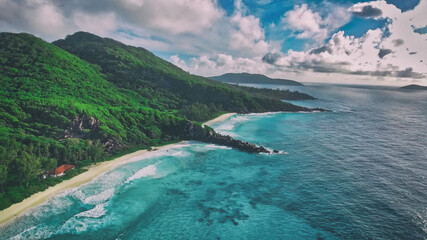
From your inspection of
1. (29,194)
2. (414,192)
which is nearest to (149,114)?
(29,194)

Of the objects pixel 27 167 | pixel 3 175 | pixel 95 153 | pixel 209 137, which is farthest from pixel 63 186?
pixel 209 137

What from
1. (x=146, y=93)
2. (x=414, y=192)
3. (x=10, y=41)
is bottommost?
(x=414, y=192)

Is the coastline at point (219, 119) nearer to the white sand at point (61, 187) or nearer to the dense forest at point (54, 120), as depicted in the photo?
the dense forest at point (54, 120)

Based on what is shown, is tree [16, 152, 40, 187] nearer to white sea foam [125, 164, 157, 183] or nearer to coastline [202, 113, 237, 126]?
white sea foam [125, 164, 157, 183]

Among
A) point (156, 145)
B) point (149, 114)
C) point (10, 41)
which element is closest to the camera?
point (156, 145)

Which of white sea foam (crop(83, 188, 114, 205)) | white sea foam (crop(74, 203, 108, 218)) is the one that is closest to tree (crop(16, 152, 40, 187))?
white sea foam (crop(83, 188, 114, 205))

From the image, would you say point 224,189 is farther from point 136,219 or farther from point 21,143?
point 21,143

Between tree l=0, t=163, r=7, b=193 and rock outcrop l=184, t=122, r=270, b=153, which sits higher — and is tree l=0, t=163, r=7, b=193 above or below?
above
